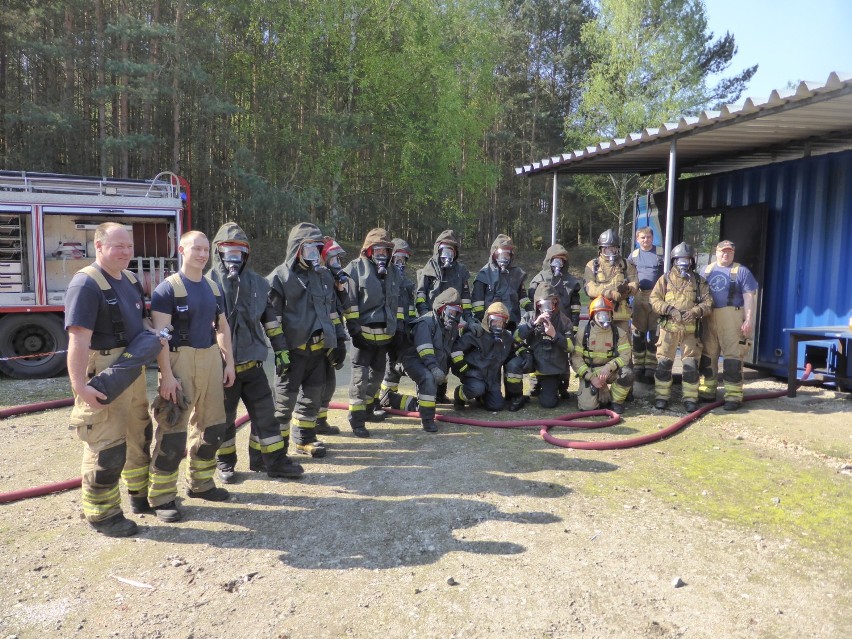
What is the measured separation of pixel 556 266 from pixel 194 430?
469cm

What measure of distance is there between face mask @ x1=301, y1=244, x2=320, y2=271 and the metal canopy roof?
438 cm

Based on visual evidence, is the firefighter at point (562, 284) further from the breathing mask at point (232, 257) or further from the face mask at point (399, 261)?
the breathing mask at point (232, 257)

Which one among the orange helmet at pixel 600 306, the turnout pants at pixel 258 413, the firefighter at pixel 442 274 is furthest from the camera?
the firefighter at pixel 442 274

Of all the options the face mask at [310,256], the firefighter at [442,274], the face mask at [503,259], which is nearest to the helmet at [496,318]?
the firefighter at [442,274]

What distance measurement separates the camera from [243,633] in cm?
280

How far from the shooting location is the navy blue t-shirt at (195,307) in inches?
154

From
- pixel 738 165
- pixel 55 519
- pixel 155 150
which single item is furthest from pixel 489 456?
pixel 155 150

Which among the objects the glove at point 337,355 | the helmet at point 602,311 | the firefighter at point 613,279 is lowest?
the glove at point 337,355

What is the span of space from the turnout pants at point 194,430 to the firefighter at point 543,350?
3.61 m

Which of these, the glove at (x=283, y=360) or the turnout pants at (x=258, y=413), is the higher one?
the glove at (x=283, y=360)

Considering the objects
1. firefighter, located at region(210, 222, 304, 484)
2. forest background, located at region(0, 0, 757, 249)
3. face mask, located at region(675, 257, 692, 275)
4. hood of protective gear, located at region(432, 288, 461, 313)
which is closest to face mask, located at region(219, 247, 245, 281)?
firefighter, located at region(210, 222, 304, 484)

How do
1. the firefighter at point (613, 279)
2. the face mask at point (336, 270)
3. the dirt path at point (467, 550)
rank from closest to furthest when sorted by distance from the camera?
1. the dirt path at point (467, 550)
2. the face mask at point (336, 270)
3. the firefighter at point (613, 279)

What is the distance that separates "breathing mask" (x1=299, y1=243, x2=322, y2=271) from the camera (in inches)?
200

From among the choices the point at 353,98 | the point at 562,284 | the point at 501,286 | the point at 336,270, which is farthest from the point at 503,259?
the point at 353,98
